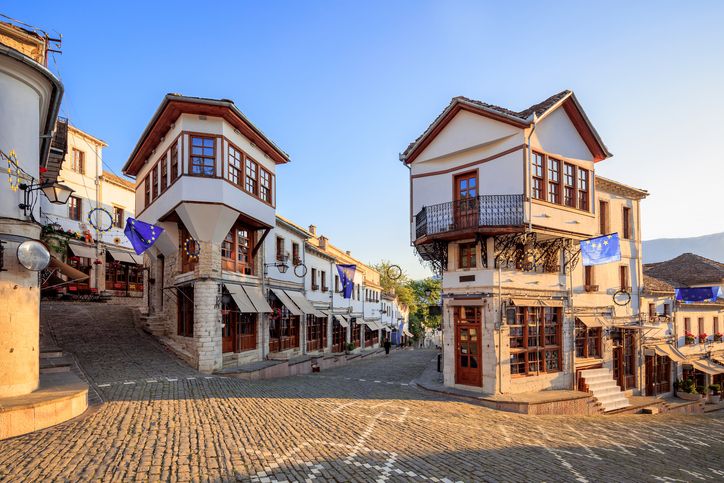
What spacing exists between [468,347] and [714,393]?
1938cm

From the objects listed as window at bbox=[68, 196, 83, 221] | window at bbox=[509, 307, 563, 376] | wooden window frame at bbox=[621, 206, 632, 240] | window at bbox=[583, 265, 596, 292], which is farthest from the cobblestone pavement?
window at bbox=[68, 196, 83, 221]

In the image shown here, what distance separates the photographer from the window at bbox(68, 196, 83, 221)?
28.3 m

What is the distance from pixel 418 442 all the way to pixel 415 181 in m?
11.4

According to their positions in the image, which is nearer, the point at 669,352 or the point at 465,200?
the point at 465,200

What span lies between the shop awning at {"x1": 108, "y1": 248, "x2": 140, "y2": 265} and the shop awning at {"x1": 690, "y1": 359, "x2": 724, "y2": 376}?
33292 mm

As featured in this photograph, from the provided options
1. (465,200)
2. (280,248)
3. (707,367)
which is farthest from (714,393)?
(280,248)

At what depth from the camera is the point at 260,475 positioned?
713 cm

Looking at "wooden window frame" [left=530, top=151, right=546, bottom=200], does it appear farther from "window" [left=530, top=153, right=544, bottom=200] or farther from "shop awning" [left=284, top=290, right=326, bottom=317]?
"shop awning" [left=284, top=290, right=326, bottom=317]

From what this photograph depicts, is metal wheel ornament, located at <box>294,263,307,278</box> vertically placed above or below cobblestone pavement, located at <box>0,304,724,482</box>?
above

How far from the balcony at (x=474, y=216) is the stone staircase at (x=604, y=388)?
749cm

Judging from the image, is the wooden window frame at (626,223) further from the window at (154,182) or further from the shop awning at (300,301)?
the window at (154,182)

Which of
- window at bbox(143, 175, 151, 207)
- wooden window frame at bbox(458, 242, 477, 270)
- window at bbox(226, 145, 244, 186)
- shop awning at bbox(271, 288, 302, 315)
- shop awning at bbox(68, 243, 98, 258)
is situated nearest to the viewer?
wooden window frame at bbox(458, 242, 477, 270)

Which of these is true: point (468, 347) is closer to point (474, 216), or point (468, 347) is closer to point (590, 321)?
point (474, 216)

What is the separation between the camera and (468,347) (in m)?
16.8
